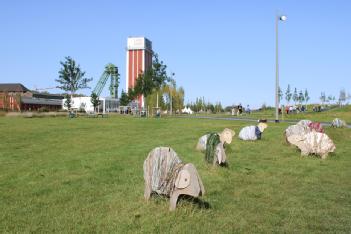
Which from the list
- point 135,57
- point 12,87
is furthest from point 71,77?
point 135,57

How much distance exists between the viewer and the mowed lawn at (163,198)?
6.51m

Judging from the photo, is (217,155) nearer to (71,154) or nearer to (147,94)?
(71,154)

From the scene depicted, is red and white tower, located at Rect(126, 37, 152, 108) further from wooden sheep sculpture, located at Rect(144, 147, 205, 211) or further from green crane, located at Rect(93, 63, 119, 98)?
wooden sheep sculpture, located at Rect(144, 147, 205, 211)

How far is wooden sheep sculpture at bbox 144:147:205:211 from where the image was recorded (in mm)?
7152

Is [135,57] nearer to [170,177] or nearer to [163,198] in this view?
[163,198]

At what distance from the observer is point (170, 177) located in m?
7.45

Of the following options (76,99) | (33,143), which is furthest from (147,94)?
(33,143)

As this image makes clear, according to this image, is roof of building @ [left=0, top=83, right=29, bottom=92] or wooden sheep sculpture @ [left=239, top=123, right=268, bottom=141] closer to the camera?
wooden sheep sculpture @ [left=239, top=123, right=268, bottom=141]

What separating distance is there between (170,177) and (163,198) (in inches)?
17.1

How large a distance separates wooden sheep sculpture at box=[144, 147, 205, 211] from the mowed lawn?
0.23 metres

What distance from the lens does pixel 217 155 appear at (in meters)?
12.0

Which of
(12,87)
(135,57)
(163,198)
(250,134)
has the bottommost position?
(163,198)

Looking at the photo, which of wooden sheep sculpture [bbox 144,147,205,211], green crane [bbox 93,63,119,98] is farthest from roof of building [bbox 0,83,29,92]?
wooden sheep sculpture [bbox 144,147,205,211]

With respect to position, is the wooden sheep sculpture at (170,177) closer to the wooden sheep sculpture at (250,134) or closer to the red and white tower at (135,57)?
the wooden sheep sculpture at (250,134)
